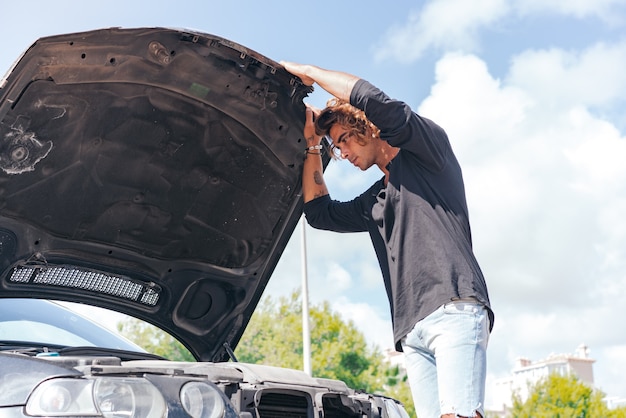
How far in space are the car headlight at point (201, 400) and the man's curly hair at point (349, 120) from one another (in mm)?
1408

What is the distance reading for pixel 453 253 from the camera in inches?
121

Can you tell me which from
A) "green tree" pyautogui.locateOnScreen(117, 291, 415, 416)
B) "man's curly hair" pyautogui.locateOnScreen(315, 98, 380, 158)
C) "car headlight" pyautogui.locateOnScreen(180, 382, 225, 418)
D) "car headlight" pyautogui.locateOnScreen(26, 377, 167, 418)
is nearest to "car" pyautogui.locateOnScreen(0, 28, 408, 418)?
"car headlight" pyautogui.locateOnScreen(180, 382, 225, 418)

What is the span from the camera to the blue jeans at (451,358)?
113 inches

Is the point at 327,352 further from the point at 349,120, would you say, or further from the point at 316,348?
the point at 349,120

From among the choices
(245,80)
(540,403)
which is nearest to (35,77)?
(245,80)

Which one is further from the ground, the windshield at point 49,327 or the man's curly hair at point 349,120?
the man's curly hair at point 349,120

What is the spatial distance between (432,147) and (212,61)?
52.4 inches

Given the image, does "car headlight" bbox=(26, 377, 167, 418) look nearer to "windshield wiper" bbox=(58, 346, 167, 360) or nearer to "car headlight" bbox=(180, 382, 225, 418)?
"car headlight" bbox=(180, 382, 225, 418)

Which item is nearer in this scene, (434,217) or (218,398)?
(218,398)

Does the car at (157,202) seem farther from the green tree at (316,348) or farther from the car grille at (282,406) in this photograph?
the green tree at (316,348)

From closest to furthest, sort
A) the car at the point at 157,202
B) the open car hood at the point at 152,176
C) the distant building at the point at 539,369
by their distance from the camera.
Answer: the car at the point at 157,202, the open car hood at the point at 152,176, the distant building at the point at 539,369

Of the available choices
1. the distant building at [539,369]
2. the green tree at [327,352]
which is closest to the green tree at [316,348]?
the green tree at [327,352]

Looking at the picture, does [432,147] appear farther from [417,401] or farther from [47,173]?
[47,173]

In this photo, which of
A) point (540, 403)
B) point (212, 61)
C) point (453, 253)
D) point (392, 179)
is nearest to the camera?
point (453, 253)
